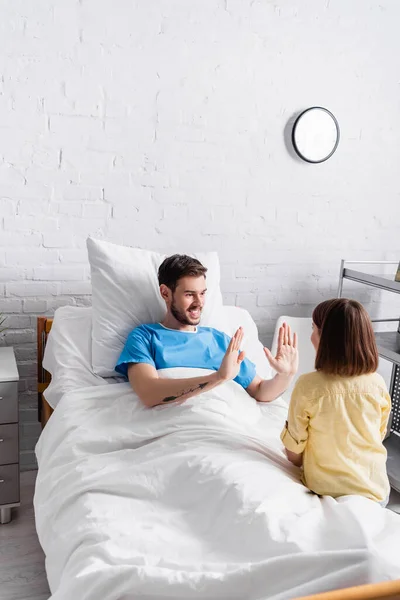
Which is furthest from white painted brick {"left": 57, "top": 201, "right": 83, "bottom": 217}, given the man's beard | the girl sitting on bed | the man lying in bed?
the girl sitting on bed

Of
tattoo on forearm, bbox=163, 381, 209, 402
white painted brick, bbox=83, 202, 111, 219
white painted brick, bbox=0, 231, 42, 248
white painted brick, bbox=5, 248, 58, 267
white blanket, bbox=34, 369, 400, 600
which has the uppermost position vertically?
white painted brick, bbox=83, 202, 111, 219

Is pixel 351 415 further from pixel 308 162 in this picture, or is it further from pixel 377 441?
pixel 308 162

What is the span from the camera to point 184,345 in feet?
6.60

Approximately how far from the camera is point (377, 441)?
149 cm

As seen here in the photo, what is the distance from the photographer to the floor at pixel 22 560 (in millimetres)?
1814

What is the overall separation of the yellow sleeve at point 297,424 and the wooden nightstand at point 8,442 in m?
1.01

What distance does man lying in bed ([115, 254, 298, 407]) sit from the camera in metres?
1.86

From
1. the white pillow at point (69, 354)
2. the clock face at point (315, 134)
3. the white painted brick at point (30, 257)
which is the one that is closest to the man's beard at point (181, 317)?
the white pillow at point (69, 354)

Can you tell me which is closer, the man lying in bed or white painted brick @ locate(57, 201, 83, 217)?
the man lying in bed

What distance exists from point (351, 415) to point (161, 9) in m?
1.78

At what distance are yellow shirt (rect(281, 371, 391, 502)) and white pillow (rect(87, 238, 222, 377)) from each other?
79 centimetres

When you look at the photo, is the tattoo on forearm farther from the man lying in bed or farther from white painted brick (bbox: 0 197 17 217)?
white painted brick (bbox: 0 197 17 217)

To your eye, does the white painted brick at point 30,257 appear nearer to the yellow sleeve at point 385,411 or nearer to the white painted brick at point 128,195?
the white painted brick at point 128,195

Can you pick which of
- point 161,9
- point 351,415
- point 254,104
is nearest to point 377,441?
point 351,415
